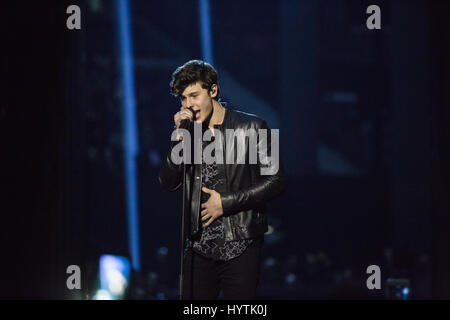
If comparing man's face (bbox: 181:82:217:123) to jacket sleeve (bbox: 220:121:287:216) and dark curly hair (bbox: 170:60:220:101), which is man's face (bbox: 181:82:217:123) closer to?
dark curly hair (bbox: 170:60:220:101)

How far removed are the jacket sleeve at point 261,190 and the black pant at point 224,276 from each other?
0.17m

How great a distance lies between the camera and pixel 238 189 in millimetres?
2621

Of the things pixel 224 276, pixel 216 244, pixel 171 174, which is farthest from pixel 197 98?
pixel 224 276

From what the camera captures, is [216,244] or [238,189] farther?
[238,189]

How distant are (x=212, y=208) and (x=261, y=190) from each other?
0.22 meters

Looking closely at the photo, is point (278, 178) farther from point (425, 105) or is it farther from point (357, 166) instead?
point (357, 166)

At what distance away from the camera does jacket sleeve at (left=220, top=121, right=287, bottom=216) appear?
8.23 feet

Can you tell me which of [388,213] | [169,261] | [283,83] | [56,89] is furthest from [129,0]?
[56,89]

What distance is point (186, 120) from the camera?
246 cm

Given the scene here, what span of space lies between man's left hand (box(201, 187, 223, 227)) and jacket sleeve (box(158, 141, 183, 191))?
18 centimetres

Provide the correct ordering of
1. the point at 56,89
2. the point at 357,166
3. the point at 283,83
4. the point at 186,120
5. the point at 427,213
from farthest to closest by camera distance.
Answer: the point at 357,166
the point at 283,83
the point at 427,213
the point at 56,89
the point at 186,120

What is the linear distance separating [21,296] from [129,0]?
26.7ft

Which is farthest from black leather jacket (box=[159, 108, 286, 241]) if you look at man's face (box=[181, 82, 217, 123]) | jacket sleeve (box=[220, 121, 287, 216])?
man's face (box=[181, 82, 217, 123])

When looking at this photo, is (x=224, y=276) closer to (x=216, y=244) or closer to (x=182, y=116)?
(x=216, y=244)
